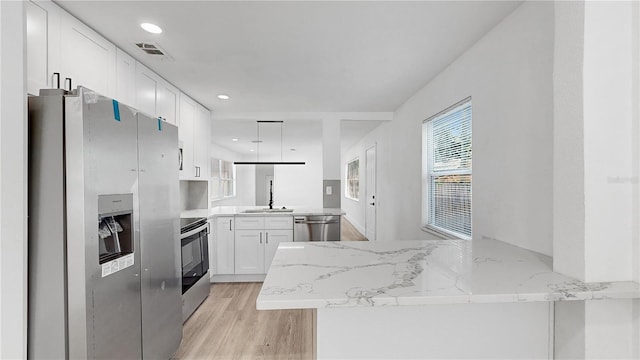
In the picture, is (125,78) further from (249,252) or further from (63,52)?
(249,252)

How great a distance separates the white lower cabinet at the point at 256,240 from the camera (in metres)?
3.84

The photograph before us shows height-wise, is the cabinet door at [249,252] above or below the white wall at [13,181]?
below

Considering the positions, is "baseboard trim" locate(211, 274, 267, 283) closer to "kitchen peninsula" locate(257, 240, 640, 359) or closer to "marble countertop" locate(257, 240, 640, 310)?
"marble countertop" locate(257, 240, 640, 310)

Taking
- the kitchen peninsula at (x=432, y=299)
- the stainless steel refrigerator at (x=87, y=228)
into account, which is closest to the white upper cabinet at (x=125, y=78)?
the stainless steel refrigerator at (x=87, y=228)

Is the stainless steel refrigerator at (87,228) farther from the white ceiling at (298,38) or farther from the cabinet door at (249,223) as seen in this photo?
the cabinet door at (249,223)

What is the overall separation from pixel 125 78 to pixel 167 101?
0.65 meters

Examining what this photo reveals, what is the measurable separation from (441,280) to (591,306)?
570mm

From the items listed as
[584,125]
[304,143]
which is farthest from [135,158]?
[304,143]

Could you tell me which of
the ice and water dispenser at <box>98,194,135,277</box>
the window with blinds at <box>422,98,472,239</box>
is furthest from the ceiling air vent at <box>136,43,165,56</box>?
the window with blinds at <box>422,98,472,239</box>

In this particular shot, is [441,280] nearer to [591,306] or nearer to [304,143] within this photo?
[591,306]

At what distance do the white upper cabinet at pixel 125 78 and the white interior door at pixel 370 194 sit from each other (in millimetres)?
4250

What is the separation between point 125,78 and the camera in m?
2.29

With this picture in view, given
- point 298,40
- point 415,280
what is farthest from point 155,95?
point 415,280

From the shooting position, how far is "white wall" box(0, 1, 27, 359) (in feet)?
3.48
